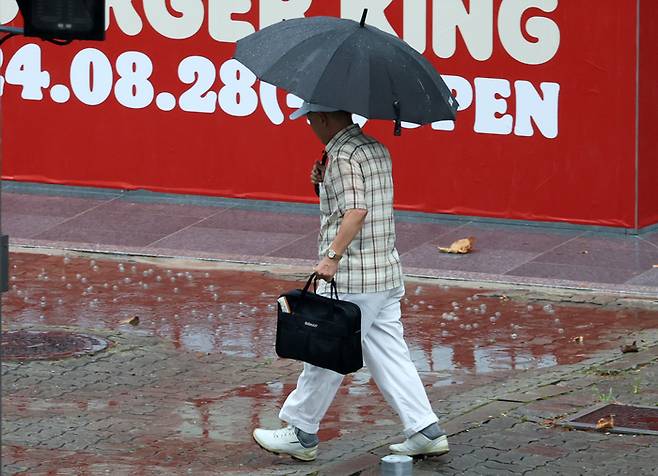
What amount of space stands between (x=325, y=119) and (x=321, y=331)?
1036mm

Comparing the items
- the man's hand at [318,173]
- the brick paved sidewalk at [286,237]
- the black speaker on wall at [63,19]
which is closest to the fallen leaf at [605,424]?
the man's hand at [318,173]

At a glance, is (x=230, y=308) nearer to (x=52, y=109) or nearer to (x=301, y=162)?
(x=301, y=162)

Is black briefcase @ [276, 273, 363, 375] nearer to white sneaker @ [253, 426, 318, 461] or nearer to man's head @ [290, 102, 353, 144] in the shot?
white sneaker @ [253, 426, 318, 461]

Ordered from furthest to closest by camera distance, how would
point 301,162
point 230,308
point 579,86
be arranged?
point 301,162 < point 579,86 < point 230,308

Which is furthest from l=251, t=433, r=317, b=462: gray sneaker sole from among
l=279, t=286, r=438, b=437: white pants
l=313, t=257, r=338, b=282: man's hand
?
l=313, t=257, r=338, b=282: man's hand

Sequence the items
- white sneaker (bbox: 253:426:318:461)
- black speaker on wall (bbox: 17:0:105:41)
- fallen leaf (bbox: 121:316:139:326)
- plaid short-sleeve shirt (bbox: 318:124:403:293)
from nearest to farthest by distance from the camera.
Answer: black speaker on wall (bbox: 17:0:105:41)
plaid short-sleeve shirt (bbox: 318:124:403:293)
white sneaker (bbox: 253:426:318:461)
fallen leaf (bbox: 121:316:139:326)

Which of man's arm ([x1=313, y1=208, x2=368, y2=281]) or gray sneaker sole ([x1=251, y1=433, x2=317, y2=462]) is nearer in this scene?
man's arm ([x1=313, y1=208, x2=368, y2=281])

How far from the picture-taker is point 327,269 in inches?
303

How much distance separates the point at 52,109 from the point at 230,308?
4.93 meters

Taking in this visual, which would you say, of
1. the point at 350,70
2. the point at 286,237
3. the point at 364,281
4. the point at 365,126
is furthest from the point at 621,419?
the point at 365,126

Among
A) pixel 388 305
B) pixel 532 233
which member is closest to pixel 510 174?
pixel 532 233

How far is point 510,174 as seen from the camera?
14492 mm

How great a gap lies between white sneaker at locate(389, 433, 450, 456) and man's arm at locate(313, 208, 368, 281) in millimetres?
969

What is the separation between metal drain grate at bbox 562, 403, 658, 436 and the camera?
8.57m
